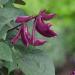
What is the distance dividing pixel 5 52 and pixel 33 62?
0.16m

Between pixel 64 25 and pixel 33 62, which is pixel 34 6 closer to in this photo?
pixel 64 25

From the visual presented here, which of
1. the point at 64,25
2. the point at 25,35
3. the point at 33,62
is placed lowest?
the point at 64,25

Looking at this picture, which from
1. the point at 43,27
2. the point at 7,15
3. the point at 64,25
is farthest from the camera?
the point at 64,25

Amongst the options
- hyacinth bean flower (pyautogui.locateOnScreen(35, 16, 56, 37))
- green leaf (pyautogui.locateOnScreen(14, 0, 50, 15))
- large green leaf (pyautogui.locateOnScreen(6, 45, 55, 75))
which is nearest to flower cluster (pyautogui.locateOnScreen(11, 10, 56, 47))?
hyacinth bean flower (pyautogui.locateOnScreen(35, 16, 56, 37))

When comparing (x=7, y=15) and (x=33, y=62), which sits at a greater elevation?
(x=7, y=15)

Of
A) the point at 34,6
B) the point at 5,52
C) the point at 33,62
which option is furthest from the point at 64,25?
the point at 5,52

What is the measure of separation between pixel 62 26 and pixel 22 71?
148 inches

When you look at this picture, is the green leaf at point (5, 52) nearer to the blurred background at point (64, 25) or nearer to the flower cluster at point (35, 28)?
the flower cluster at point (35, 28)

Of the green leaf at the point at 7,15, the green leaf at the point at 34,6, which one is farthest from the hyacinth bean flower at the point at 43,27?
the green leaf at the point at 34,6

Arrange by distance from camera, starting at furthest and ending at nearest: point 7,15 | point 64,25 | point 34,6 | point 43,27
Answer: point 64,25 → point 34,6 → point 7,15 → point 43,27

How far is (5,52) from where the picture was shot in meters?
1.80

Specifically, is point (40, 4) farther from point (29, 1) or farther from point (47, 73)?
point (47, 73)

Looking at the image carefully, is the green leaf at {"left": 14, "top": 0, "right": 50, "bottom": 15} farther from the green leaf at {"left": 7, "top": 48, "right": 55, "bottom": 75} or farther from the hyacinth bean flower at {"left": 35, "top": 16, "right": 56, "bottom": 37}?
the hyacinth bean flower at {"left": 35, "top": 16, "right": 56, "bottom": 37}

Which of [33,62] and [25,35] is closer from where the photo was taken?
[25,35]
